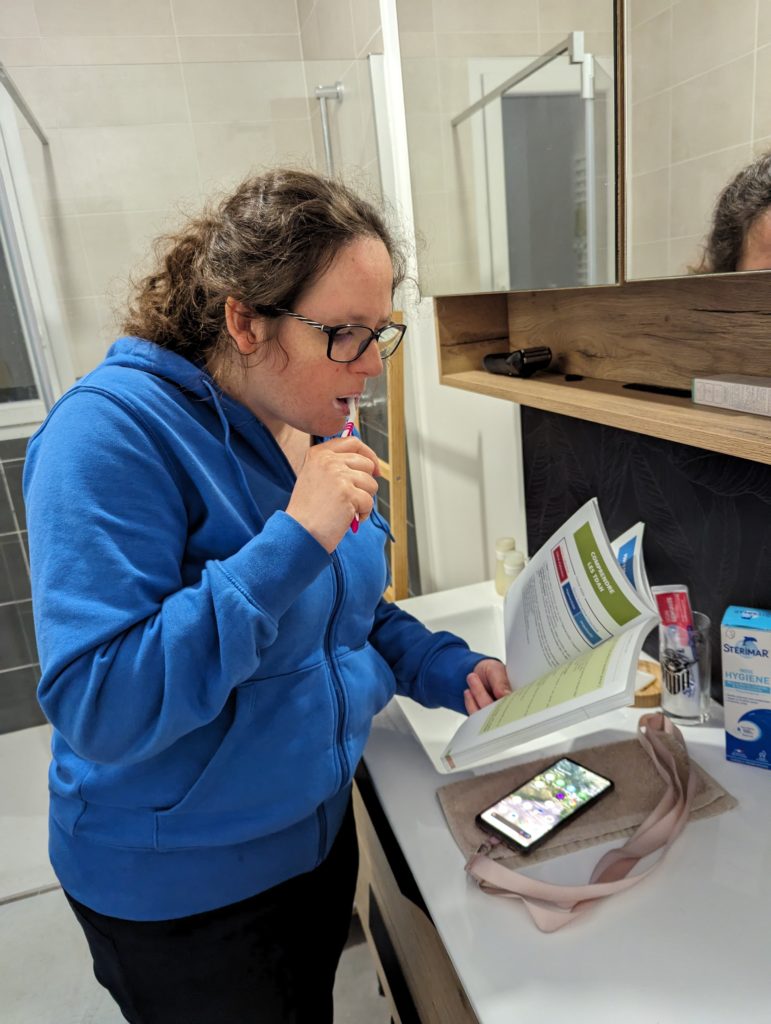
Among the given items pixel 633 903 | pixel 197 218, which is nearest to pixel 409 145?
pixel 197 218

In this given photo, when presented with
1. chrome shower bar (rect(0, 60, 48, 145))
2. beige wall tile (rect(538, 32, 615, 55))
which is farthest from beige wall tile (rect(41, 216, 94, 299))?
beige wall tile (rect(538, 32, 615, 55))

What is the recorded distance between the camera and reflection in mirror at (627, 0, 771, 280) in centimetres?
57

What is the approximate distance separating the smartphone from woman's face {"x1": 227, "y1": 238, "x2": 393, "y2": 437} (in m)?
0.48

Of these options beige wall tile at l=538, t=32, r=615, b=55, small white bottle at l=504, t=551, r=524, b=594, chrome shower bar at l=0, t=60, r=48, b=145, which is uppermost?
chrome shower bar at l=0, t=60, r=48, b=145

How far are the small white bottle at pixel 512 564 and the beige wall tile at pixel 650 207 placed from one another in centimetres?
74

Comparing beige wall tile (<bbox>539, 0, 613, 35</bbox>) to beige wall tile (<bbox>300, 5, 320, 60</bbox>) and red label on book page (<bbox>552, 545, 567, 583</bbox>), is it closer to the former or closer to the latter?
red label on book page (<bbox>552, 545, 567, 583</bbox>)

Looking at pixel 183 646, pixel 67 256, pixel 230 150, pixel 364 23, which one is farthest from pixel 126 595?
pixel 230 150

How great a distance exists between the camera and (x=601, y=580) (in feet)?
2.50

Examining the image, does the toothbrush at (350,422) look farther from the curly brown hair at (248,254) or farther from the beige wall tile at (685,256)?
the beige wall tile at (685,256)

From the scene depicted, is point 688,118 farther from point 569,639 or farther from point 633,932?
point 633,932

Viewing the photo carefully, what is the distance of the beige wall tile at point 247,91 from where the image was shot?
201 centimetres

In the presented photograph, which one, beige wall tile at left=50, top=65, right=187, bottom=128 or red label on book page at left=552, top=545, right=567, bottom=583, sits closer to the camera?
red label on book page at left=552, top=545, right=567, bottom=583

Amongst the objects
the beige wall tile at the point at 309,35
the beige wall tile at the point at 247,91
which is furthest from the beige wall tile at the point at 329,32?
the beige wall tile at the point at 247,91

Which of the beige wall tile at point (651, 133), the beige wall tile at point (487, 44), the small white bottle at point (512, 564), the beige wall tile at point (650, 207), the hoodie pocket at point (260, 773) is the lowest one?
the small white bottle at point (512, 564)
